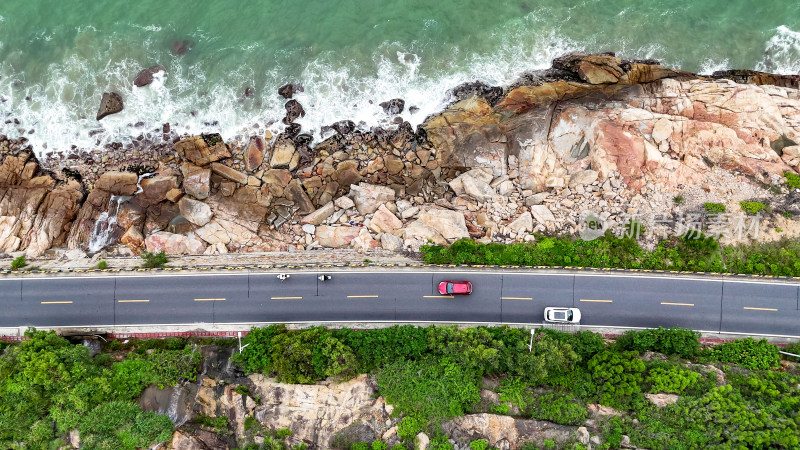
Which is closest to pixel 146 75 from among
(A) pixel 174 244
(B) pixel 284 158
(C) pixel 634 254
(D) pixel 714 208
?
(B) pixel 284 158

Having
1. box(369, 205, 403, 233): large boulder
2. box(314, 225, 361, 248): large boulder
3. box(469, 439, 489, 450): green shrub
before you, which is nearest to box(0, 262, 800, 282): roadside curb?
box(314, 225, 361, 248): large boulder

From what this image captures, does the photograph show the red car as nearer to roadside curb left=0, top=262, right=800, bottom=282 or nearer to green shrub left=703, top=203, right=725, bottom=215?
roadside curb left=0, top=262, right=800, bottom=282

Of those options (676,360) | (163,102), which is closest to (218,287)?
(163,102)

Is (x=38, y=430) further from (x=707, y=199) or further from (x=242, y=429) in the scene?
(x=707, y=199)

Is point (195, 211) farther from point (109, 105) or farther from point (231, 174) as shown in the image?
point (109, 105)

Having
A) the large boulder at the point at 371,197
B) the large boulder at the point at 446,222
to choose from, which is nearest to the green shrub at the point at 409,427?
the large boulder at the point at 446,222
